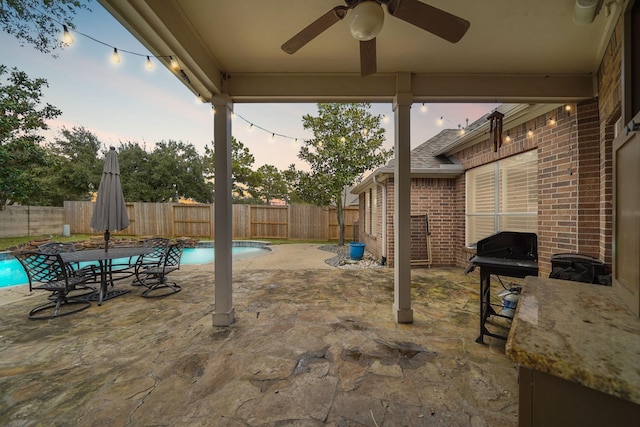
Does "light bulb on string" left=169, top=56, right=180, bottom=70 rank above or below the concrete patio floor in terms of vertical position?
above

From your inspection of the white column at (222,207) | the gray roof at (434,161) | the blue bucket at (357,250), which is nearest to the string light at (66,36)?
the white column at (222,207)

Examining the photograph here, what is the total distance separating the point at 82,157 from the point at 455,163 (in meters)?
22.2

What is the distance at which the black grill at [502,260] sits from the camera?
8.46 ft

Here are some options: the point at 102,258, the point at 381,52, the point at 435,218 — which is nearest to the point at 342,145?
the point at 435,218

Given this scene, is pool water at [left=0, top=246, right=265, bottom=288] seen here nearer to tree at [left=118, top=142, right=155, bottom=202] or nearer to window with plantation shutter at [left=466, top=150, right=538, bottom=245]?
window with plantation shutter at [left=466, top=150, right=538, bottom=245]

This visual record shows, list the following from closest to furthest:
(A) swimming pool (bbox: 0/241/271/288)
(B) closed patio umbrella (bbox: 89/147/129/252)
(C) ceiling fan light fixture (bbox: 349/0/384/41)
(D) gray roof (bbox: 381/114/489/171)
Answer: (C) ceiling fan light fixture (bbox: 349/0/384/41) → (B) closed patio umbrella (bbox: 89/147/129/252) → (D) gray roof (bbox: 381/114/489/171) → (A) swimming pool (bbox: 0/241/271/288)

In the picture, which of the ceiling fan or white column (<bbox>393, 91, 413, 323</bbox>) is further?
white column (<bbox>393, 91, 413, 323</bbox>)

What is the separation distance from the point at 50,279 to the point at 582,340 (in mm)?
5610

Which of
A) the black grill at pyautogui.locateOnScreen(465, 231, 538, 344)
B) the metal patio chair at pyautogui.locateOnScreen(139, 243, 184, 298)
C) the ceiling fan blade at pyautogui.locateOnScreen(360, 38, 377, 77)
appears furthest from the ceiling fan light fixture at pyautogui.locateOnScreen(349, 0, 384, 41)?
the metal patio chair at pyautogui.locateOnScreen(139, 243, 184, 298)

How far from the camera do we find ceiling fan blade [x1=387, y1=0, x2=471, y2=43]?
1.68 meters

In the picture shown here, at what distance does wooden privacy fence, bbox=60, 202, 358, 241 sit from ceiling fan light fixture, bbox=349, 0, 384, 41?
10.8 meters

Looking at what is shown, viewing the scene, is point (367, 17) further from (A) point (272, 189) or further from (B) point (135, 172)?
(A) point (272, 189)

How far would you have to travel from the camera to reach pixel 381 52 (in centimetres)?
282

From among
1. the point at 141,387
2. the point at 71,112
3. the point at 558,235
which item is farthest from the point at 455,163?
the point at 71,112
